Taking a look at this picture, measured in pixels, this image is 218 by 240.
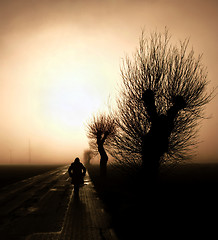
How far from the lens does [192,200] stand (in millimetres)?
12086

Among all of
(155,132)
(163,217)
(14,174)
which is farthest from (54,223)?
(14,174)

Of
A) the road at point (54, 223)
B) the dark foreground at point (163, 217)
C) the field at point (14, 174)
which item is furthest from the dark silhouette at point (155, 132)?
the field at point (14, 174)

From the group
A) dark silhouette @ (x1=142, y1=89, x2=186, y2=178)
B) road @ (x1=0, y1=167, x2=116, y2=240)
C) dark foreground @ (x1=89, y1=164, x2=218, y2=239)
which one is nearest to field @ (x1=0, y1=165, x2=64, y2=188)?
road @ (x1=0, y1=167, x2=116, y2=240)

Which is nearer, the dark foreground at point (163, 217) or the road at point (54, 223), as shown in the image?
the road at point (54, 223)

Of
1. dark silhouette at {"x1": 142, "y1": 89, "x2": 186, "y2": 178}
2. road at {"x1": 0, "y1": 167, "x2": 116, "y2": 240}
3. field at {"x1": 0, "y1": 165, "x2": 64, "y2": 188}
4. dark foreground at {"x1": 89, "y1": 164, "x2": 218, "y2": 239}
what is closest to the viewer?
road at {"x1": 0, "y1": 167, "x2": 116, "y2": 240}

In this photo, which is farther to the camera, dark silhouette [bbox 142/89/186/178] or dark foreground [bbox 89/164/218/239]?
dark silhouette [bbox 142/89/186/178]

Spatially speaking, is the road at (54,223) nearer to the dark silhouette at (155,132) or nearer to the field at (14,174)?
the dark silhouette at (155,132)

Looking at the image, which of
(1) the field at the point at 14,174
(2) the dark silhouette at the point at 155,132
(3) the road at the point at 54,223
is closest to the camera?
(3) the road at the point at 54,223

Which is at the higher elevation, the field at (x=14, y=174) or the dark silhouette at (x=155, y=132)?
the dark silhouette at (x=155, y=132)

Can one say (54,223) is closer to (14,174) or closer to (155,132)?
(155,132)

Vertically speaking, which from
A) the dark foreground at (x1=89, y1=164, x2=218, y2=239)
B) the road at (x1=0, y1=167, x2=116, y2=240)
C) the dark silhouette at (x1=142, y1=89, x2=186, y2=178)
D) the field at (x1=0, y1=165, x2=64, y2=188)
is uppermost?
the dark silhouette at (x1=142, y1=89, x2=186, y2=178)

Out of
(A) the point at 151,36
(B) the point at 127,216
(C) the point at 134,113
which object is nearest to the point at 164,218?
(B) the point at 127,216

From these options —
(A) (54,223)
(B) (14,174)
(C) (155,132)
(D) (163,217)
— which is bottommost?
(D) (163,217)

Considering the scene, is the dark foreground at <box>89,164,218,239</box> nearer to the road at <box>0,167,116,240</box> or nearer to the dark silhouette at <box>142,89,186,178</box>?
the road at <box>0,167,116,240</box>
